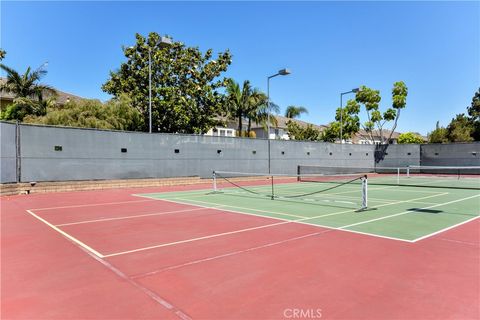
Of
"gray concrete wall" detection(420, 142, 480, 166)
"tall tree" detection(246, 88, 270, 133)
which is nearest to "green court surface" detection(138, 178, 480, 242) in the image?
"gray concrete wall" detection(420, 142, 480, 166)

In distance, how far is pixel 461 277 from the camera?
4633 mm

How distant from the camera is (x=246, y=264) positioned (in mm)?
5254

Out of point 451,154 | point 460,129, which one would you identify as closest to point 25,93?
point 451,154

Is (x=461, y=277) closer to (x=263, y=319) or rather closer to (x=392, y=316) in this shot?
(x=392, y=316)

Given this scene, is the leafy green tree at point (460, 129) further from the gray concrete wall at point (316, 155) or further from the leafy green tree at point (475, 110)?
the gray concrete wall at point (316, 155)

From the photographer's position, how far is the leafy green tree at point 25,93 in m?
25.8

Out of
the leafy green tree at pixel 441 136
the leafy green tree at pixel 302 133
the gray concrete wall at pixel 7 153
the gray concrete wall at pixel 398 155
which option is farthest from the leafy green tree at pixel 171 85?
the leafy green tree at pixel 441 136

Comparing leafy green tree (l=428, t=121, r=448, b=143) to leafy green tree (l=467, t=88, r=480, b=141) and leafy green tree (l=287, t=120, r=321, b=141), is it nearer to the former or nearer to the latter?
leafy green tree (l=467, t=88, r=480, b=141)

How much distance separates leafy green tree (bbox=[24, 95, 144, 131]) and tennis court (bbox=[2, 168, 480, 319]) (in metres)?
15.5

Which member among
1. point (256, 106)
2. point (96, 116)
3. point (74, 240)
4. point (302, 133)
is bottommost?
point (74, 240)

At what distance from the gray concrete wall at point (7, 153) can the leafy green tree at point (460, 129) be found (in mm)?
47031

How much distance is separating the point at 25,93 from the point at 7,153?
14.5 metres

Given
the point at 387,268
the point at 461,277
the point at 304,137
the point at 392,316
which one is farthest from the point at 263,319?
the point at 304,137

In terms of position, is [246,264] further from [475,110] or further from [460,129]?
[475,110]
